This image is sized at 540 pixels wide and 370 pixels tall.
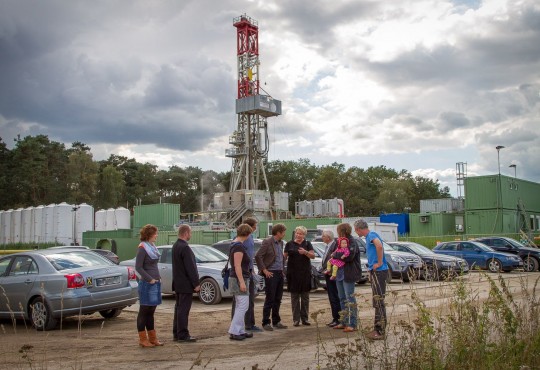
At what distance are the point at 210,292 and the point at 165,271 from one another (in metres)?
1.61

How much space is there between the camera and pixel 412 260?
20250mm

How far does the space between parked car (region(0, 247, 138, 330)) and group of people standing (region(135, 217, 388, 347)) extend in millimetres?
1810

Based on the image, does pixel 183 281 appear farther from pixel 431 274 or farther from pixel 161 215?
pixel 161 215

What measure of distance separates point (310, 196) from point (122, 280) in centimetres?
7192

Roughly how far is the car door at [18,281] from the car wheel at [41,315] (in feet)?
0.86

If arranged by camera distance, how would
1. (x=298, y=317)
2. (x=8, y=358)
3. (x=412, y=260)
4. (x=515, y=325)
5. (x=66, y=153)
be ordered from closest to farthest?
(x=515, y=325)
(x=8, y=358)
(x=298, y=317)
(x=412, y=260)
(x=66, y=153)

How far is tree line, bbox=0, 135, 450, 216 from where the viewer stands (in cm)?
6931

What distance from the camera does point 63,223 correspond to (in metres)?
47.7

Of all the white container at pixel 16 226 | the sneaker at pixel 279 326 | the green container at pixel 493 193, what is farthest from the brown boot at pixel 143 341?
the white container at pixel 16 226

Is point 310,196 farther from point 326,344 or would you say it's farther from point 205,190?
point 326,344

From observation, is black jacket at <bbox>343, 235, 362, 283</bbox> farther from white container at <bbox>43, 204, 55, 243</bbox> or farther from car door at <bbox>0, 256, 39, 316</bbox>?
white container at <bbox>43, 204, 55, 243</bbox>

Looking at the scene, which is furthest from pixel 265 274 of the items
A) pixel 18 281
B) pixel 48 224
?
Answer: pixel 48 224

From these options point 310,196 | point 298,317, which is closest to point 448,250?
point 298,317

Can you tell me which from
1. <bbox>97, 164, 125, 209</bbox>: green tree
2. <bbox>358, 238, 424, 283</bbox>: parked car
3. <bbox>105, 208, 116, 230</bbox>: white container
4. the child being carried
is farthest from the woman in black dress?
<bbox>97, 164, 125, 209</bbox>: green tree
